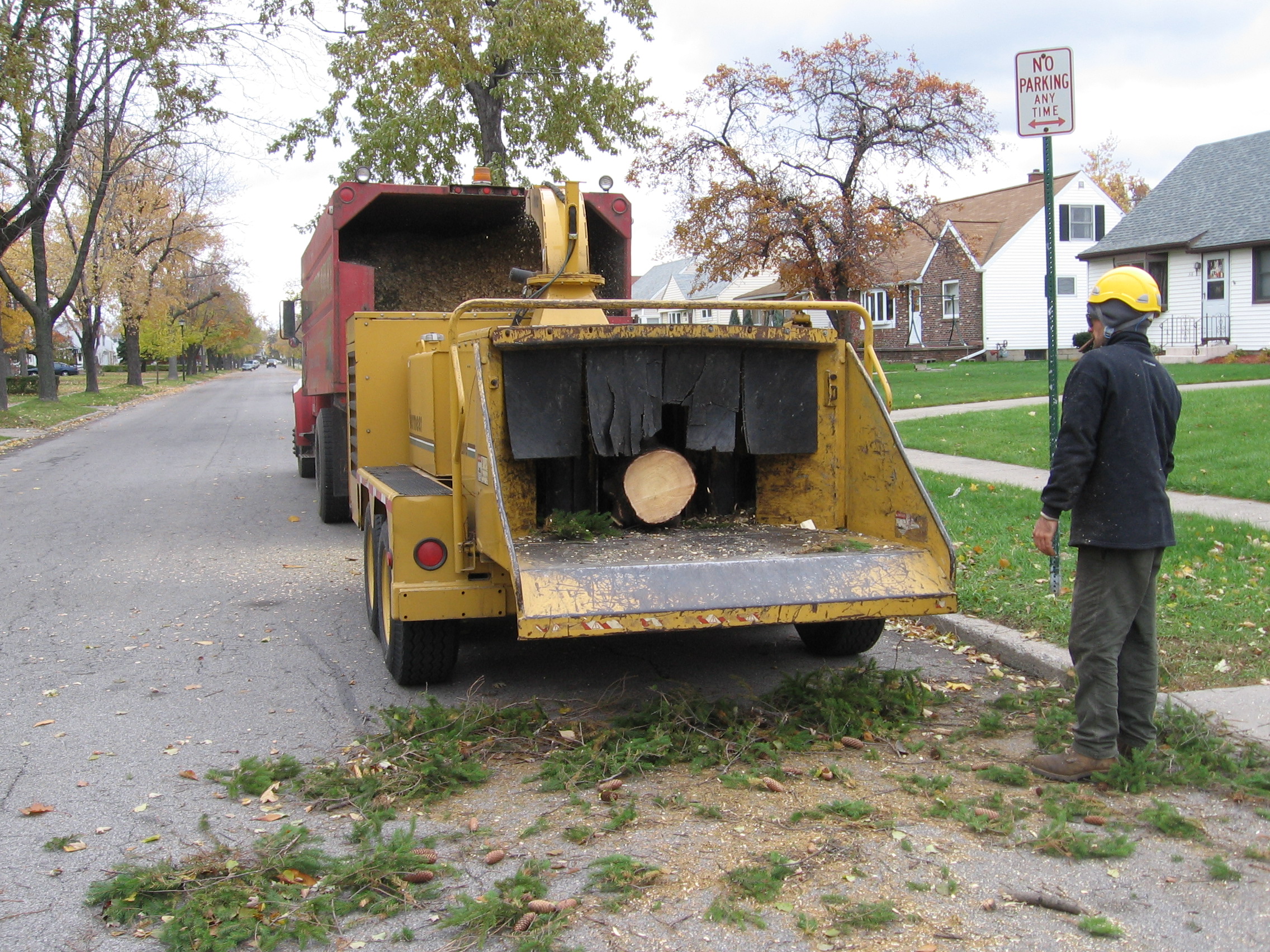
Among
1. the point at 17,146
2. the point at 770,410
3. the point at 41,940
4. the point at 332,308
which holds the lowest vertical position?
the point at 41,940

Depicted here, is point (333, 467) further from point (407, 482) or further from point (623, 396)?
point (623, 396)

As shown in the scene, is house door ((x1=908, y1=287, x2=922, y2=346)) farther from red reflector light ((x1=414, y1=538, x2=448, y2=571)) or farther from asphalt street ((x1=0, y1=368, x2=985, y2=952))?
red reflector light ((x1=414, y1=538, x2=448, y2=571))

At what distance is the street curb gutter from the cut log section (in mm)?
1339

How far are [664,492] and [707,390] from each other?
0.55m

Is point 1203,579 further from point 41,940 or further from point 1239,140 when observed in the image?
point 1239,140

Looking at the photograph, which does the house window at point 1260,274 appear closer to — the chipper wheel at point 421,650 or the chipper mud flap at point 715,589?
the chipper mud flap at point 715,589

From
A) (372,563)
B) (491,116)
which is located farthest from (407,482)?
(491,116)

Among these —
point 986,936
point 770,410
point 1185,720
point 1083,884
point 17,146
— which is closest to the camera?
point 986,936

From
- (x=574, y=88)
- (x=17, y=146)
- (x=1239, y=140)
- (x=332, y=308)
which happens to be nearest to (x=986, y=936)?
(x=332, y=308)

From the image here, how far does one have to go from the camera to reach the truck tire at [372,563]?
6391 mm

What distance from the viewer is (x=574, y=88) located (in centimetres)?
2238

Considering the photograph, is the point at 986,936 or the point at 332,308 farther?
the point at 332,308

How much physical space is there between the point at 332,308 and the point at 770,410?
487 cm

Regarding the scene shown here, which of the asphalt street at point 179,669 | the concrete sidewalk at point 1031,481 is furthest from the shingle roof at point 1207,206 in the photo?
the asphalt street at point 179,669
